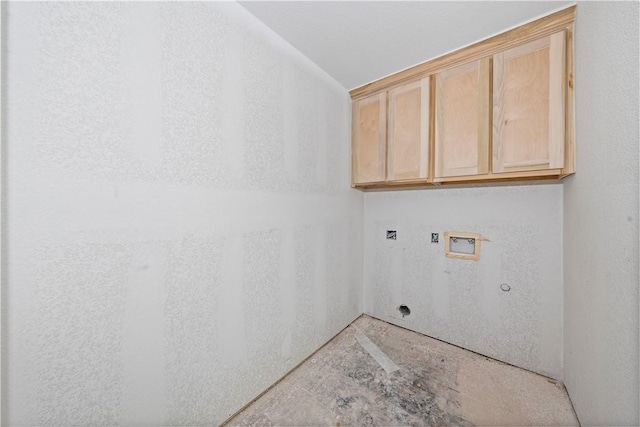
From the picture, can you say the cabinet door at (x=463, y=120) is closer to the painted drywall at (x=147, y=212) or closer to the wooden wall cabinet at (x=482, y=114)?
the wooden wall cabinet at (x=482, y=114)

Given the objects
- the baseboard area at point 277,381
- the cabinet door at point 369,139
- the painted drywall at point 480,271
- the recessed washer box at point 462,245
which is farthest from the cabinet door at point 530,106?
the baseboard area at point 277,381

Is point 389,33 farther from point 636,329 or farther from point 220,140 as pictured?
point 636,329

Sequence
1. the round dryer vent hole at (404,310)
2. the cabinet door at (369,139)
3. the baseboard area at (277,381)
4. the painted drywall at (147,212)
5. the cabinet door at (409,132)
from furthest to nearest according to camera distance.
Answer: the round dryer vent hole at (404,310)
the cabinet door at (369,139)
the cabinet door at (409,132)
the baseboard area at (277,381)
the painted drywall at (147,212)

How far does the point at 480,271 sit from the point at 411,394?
1053 mm

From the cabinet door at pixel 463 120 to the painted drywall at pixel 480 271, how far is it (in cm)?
37

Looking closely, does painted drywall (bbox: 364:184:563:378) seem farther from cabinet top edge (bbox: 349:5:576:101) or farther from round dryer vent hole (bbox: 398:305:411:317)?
cabinet top edge (bbox: 349:5:576:101)

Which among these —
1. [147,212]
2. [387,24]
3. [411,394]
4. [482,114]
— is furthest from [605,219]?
[147,212]

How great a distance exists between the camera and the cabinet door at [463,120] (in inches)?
60.1

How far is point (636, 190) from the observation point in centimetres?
76

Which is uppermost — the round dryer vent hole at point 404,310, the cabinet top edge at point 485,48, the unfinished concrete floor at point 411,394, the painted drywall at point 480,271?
the cabinet top edge at point 485,48

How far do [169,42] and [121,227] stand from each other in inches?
32.4

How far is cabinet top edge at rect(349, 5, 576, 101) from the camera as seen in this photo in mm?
1280

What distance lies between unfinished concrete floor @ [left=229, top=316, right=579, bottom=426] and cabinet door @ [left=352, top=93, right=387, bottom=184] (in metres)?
1.48

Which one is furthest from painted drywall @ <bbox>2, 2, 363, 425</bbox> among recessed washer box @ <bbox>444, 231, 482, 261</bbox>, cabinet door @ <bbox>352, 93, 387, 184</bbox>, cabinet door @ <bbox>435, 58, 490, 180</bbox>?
recessed washer box @ <bbox>444, 231, 482, 261</bbox>
